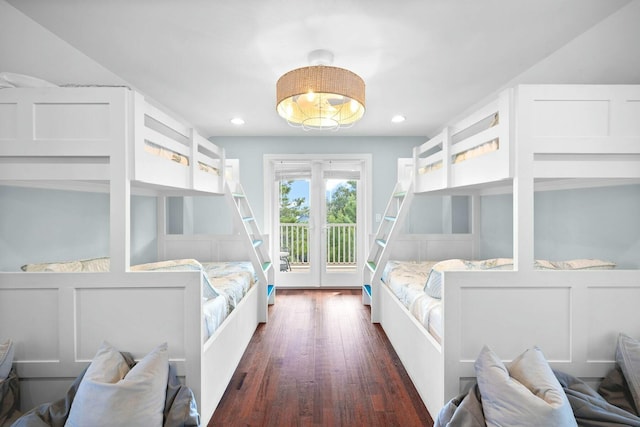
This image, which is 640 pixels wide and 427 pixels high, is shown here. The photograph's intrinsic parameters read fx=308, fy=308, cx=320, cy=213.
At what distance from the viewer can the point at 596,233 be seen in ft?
7.03

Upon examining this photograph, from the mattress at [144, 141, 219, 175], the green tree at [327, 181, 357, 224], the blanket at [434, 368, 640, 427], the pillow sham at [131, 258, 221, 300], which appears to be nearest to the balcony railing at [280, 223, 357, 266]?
the green tree at [327, 181, 357, 224]

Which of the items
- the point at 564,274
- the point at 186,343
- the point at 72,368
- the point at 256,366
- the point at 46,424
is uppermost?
the point at 564,274

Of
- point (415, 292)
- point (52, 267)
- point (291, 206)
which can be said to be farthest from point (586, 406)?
point (291, 206)

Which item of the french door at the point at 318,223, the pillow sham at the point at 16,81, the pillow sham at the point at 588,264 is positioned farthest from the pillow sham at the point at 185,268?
the pillow sham at the point at 588,264

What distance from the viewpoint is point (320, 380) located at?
2.27 m

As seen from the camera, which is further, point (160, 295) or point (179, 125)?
point (179, 125)

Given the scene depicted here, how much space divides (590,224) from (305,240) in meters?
3.55

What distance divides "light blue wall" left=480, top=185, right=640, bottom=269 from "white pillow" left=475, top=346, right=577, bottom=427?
3.65 ft

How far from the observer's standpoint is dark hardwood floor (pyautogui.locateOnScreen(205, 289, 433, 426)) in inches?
73.2

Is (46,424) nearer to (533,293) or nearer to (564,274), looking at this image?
(533,293)

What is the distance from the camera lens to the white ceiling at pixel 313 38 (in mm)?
1781

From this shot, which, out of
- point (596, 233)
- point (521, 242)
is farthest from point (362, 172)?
point (521, 242)

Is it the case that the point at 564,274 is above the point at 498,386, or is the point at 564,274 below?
above

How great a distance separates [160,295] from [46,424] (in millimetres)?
649
